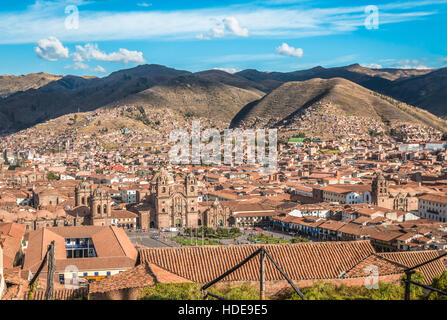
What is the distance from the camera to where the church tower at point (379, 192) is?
156ft

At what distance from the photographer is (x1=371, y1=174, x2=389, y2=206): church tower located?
47656 millimetres

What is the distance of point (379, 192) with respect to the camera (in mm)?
47781

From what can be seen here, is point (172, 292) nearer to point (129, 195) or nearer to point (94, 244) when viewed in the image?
point (94, 244)

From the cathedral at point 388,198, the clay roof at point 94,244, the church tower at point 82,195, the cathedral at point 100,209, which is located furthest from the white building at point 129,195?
the clay roof at point 94,244

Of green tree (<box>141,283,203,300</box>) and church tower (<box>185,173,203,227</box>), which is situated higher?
green tree (<box>141,283,203,300</box>)

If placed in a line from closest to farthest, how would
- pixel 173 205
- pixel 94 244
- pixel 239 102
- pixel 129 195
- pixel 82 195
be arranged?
1. pixel 94 244
2. pixel 173 205
3. pixel 82 195
4. pixel 129 195
5. pixel 239 102

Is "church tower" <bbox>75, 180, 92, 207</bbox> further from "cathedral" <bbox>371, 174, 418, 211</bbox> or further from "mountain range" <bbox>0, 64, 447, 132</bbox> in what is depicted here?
"mountain range" <bbox>0, 64, 447, 132</bbox>

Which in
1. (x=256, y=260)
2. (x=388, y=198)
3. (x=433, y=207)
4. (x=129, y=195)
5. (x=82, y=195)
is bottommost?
(x=129, y=195)

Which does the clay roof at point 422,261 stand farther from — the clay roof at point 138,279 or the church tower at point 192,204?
the church tower at point 192,204

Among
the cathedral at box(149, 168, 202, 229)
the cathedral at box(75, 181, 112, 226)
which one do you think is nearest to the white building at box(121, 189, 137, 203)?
the cathedral at box(149, 168, 202, 229)

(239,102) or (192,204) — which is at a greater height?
(239,102)

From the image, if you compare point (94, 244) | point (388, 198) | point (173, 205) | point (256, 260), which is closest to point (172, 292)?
point (256, 260)

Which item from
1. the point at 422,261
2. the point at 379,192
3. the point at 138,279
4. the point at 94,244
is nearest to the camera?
the point at 138,279

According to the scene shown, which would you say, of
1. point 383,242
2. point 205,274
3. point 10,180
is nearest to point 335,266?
point 205,274
